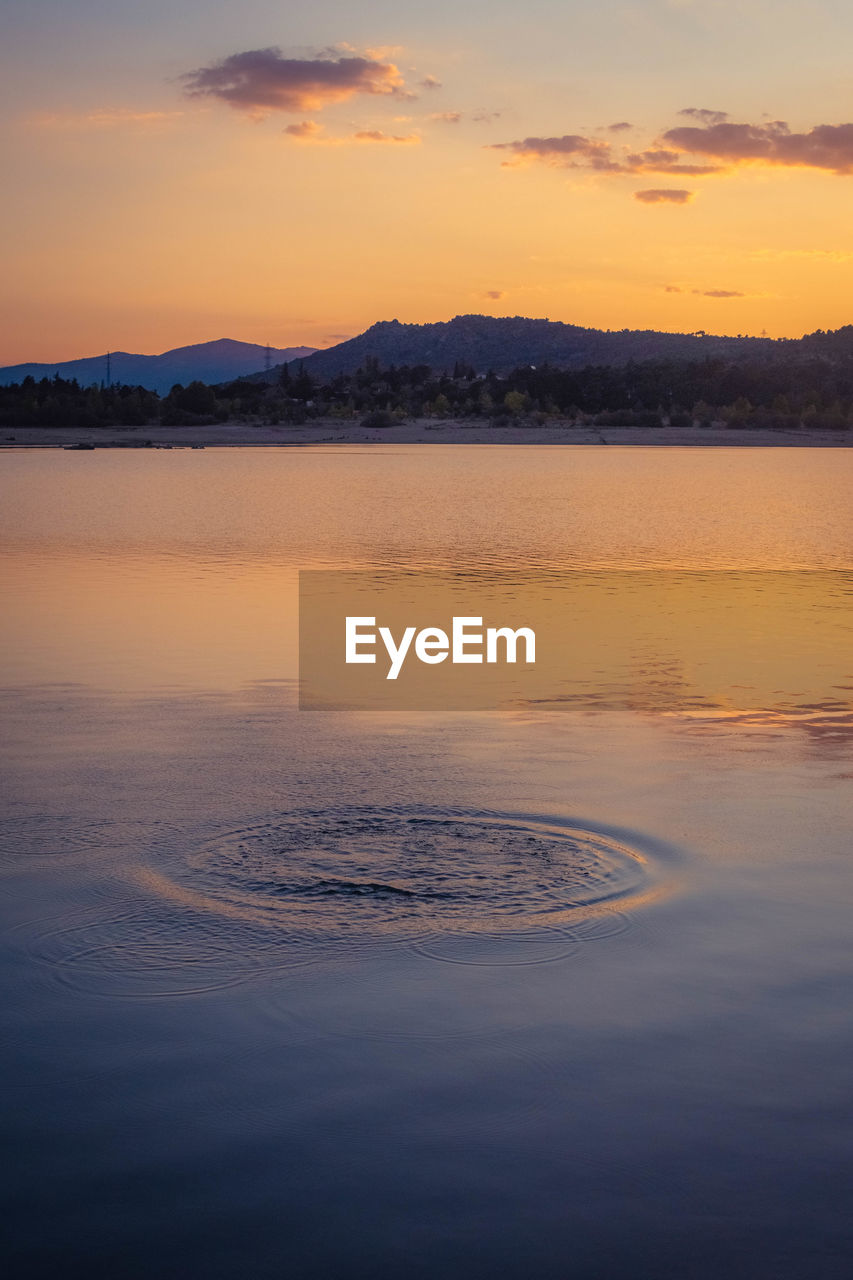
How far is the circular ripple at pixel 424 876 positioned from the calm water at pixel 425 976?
0.10 feet

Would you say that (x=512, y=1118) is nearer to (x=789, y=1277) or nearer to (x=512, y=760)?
(x=789, y=1277)

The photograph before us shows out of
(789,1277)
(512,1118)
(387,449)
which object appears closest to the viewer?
(789,1277)

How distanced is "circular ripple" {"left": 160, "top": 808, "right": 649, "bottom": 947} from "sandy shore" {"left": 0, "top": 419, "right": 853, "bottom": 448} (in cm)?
13488

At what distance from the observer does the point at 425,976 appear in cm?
723

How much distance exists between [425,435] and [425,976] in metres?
167

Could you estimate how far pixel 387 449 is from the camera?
14725 centimetres

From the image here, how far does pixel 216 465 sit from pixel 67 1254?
9222cm

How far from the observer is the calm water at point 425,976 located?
507 cm

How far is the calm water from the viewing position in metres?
5.07

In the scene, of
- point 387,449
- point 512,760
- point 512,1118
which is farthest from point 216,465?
point 512,1118
